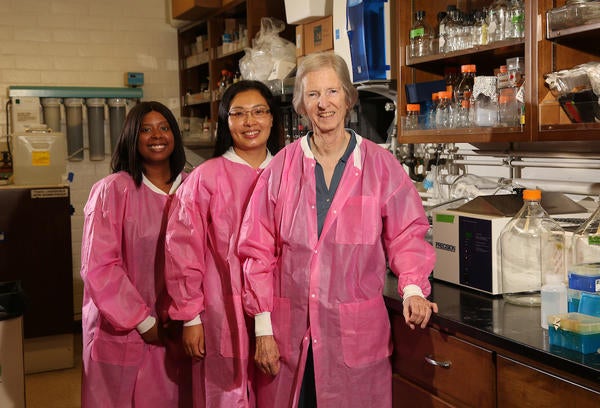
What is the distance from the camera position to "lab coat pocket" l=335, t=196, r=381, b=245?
1.89 meters

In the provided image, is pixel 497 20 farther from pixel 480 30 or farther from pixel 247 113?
pixel 247 113

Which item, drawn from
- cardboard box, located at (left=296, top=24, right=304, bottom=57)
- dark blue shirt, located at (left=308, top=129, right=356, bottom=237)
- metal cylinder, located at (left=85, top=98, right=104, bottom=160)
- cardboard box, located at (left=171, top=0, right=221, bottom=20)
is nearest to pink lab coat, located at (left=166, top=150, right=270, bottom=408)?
dark blue shirt, located at (left=308, top=129, right=356, bottom=237)

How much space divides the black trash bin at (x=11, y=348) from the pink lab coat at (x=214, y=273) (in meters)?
0.79

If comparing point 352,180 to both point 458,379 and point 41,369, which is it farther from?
point 41,369

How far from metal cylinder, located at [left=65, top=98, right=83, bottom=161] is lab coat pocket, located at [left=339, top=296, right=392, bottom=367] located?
4029 mm

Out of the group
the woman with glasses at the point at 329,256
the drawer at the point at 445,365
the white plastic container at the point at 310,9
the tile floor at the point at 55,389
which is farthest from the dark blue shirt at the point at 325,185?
the tile floor at the point at 55,389

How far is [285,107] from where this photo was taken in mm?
3885

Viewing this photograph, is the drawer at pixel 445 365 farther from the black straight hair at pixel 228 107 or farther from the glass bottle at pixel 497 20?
the glass bottle at pixel 497 20

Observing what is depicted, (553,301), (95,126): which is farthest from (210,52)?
(553,301)

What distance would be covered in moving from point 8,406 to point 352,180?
1.65m

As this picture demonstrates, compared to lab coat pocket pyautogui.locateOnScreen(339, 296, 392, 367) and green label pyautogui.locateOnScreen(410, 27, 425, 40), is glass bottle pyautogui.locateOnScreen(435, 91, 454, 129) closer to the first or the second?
green label pyautogui.locateOnScreen(410, 27, 425, 40)

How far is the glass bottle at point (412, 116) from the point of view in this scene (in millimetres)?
2783

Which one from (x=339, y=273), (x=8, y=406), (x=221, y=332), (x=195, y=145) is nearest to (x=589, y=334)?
(x=339, y=273)

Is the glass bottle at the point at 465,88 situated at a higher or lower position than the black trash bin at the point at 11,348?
higher
